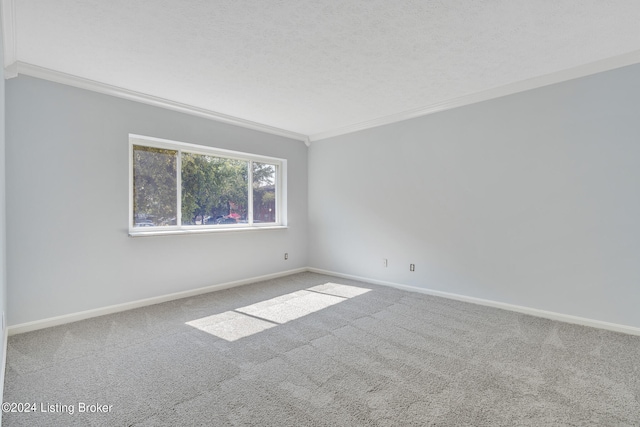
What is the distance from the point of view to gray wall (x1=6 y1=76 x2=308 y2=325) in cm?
281

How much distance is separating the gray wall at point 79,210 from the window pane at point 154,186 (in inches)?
7.3

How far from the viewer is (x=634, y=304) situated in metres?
2.75

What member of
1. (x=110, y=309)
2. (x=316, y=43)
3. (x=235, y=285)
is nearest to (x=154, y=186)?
(x=110, y=309)

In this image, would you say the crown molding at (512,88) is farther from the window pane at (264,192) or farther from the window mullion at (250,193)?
the window mullion at (250,193)

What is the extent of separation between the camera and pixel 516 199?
3371 millimetres

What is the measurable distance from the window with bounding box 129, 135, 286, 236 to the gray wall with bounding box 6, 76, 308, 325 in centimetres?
17

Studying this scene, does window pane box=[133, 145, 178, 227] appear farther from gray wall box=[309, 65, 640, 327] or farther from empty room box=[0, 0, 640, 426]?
gray wall box=[309, 65, 640, 327]

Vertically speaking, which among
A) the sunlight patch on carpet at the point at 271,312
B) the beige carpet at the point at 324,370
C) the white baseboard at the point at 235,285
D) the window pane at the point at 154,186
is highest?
the window pane at the point at 154,186

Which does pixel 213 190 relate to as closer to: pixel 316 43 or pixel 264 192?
pixel 264 192

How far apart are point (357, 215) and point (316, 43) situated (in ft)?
9.37

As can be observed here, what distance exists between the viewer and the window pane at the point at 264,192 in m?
5.01

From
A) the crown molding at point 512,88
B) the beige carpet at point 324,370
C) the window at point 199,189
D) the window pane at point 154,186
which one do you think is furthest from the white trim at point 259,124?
the beige carpet at point 324,370

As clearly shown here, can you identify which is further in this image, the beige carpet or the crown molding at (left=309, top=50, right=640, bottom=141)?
the crown molding at (left=309, top=50, right=640, bottom=141)

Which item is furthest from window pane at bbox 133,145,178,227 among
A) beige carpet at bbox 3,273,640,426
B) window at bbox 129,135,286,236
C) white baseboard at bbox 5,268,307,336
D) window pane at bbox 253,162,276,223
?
window pane at bbox 253,162,276,223
